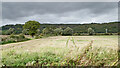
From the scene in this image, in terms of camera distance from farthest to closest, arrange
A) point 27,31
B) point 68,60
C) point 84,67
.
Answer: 1. point 27,31
2. point 68,60
3. point 84,67

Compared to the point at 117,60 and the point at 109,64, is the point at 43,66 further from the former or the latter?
the point at 117,60

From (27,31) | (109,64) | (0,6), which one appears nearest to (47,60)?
(109,64)

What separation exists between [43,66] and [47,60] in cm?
29

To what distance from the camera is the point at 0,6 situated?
6.75ft

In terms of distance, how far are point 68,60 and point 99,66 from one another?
66 centimetres

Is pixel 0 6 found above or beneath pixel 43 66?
above

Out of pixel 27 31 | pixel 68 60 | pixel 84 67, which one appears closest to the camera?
pixel 84 67

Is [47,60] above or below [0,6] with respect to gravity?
below

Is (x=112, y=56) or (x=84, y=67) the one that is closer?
(x=84, y=67)

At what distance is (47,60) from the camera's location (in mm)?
2074

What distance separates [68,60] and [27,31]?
2727 cm

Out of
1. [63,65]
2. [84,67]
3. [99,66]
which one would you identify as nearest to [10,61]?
[63,65]

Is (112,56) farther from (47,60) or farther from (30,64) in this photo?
(30,64)

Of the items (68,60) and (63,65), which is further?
(68,60)
